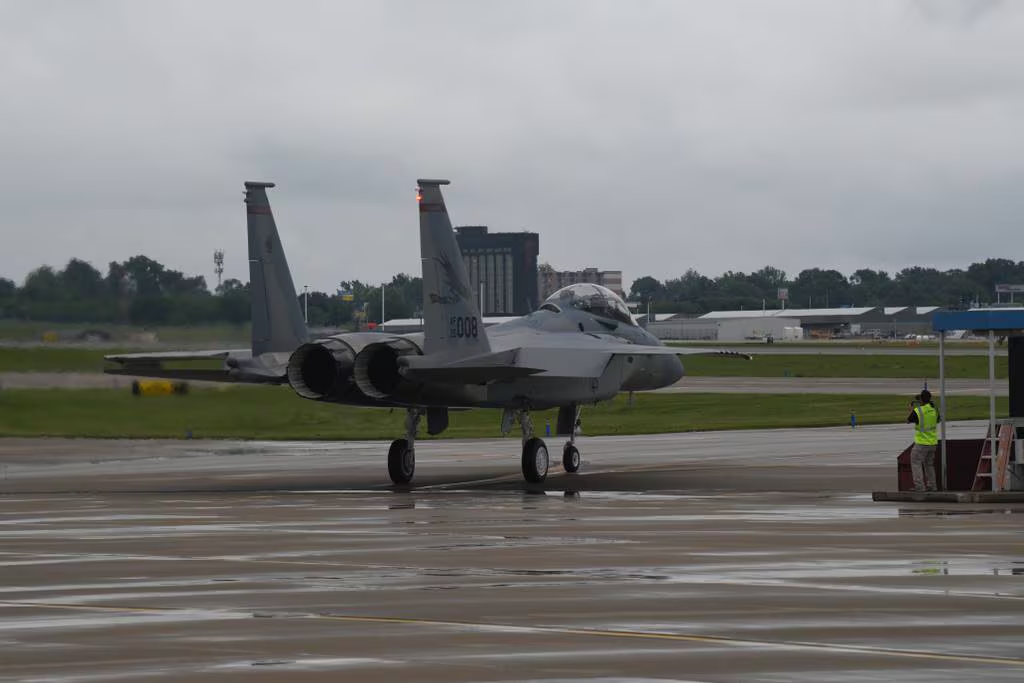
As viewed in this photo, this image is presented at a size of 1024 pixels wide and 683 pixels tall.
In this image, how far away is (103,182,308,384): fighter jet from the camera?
3391 centimetres

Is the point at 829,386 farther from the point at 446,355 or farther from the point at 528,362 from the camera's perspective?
the point at 446,355

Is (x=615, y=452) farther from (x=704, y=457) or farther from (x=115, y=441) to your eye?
(x=115, y=441)

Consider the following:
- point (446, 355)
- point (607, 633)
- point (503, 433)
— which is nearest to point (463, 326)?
point (446, 355)

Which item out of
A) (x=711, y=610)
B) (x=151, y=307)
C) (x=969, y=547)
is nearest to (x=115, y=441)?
(x=151, y=307)

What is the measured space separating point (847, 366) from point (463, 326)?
289 ft

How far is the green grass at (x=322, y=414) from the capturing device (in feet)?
143

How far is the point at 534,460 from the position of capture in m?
33.2

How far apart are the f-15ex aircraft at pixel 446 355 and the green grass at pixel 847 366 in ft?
223

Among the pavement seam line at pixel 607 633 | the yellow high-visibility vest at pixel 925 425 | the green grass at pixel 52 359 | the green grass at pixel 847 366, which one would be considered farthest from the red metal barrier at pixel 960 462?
the green grass at pixel 847 366

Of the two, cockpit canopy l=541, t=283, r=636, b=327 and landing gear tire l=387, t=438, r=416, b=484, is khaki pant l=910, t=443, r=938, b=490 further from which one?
landing gear tire l=387, t=438, r=416, b=484

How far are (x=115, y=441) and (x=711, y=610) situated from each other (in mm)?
42178

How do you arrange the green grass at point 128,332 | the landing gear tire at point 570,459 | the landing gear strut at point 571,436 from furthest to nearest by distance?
the green grass at point 128,332 → the landing gear tire at point 570,459 → the landing gear strut at point 571,436

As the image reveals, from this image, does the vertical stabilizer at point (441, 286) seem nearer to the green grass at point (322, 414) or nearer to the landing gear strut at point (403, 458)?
the landing gear strut at point (403, 458)

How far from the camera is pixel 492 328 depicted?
114 ft
